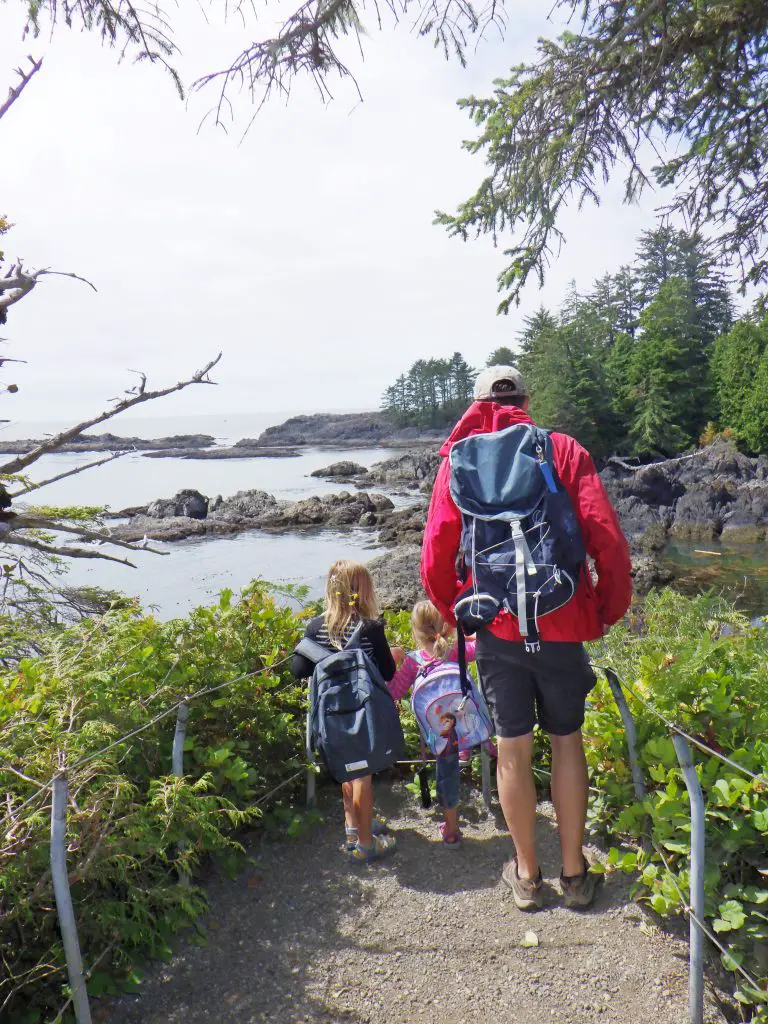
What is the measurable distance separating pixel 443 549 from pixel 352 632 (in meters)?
0.88

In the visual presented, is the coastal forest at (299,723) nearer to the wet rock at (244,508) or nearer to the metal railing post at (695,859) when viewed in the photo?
the metal railing post at (695,859)

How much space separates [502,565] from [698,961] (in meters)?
1.35

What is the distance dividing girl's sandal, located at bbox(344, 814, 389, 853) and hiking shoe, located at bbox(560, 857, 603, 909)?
1010mm

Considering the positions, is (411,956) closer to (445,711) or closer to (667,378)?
(445,711)

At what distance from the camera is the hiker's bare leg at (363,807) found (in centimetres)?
334

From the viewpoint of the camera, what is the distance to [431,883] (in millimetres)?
3158

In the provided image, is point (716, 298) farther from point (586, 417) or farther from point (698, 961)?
point (698, 961)

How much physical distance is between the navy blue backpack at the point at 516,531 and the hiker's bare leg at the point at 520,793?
47 cm

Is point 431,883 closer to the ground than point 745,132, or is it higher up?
closer to the ground

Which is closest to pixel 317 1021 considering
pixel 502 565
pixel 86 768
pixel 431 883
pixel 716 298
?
pixel 431 883

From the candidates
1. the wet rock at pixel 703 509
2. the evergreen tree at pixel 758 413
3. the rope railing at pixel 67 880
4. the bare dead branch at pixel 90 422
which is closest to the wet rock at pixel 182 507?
the wet rock at pixel 703 509

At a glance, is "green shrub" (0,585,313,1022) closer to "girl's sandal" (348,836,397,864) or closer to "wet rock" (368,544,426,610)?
"girl's sandal" (348,836,397,864)

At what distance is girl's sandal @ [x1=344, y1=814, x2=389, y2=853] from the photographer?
3.38 metres

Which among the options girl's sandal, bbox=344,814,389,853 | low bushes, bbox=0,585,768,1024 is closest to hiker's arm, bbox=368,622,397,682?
low bushes, bbox=0,585,768,1024
